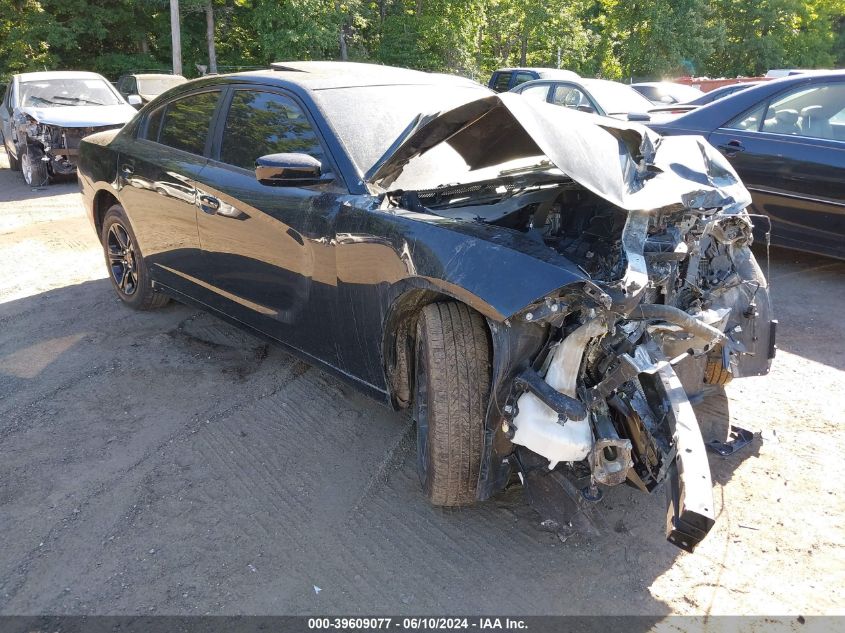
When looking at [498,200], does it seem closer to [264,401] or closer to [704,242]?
[704,242]

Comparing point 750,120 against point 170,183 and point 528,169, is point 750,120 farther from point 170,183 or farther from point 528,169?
point 170,183

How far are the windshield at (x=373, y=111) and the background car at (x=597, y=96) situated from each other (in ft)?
17.9

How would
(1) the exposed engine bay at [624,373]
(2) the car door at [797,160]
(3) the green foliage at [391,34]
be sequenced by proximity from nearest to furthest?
1. (1) the exposed engine bay at [624,373]
2. (2) the car door at [797,160]
3. (3) the green foliage at [391,34]

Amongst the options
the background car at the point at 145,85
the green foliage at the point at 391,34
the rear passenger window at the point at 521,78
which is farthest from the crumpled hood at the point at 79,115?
the green foliage at the point at 391,34

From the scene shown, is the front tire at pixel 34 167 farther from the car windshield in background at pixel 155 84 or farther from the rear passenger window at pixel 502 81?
the rear passenger window at pixel 502 81

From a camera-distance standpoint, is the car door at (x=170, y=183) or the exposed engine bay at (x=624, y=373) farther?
the car door at (x=170, y=183)

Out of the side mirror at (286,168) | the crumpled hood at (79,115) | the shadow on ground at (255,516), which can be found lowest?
the shadow on ground at (255,516)

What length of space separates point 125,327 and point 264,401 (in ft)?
5.49

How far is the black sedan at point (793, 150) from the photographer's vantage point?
17.4 ft

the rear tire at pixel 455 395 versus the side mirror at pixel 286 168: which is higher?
the side mirror at pixel 286 168

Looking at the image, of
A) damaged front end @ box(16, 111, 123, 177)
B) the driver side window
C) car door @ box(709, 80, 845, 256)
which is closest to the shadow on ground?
car door @ box(709, 80, 845, 256)

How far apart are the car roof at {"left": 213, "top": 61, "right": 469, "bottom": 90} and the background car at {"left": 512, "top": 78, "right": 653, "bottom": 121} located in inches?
200

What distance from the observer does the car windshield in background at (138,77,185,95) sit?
1471cm

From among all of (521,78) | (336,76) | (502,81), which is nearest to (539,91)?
(521,78)
